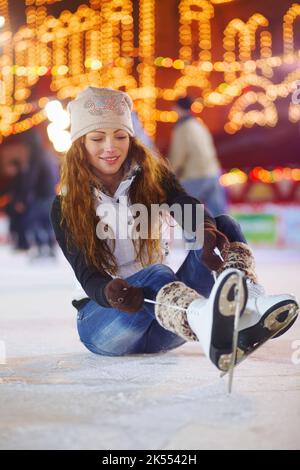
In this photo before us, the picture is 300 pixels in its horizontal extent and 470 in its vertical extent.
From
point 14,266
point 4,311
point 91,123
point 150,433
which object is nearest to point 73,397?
point 150,433

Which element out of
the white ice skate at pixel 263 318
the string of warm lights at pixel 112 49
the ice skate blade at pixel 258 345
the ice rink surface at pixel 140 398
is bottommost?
the ice rink surface at pixel 140 398

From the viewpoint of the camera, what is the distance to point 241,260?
197 centimetres

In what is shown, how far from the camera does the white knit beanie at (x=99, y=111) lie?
82.5 inches

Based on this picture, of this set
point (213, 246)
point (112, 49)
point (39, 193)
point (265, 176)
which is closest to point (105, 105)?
point (213, 246)

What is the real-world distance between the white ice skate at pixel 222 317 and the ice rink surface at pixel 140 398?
4.2 inches

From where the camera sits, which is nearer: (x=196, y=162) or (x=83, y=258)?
(x=83, y=258)

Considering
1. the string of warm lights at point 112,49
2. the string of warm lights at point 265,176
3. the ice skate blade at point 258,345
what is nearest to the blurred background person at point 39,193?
the string of warm lights at point 112,49

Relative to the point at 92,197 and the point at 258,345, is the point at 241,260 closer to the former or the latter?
the point at 258,345

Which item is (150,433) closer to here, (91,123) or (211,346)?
(211,346)

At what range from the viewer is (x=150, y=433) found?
1.37 meters

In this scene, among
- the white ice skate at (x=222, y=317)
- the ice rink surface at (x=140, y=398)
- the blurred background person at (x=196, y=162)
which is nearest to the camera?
the ice rink surface at (x=140, y=398)

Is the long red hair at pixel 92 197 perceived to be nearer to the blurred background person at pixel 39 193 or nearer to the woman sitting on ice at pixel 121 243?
the woman sitting on ice at pixel 121 243

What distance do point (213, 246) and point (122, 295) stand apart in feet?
0.98

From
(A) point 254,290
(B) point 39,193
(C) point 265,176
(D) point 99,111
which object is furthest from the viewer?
(C) point 265,176
